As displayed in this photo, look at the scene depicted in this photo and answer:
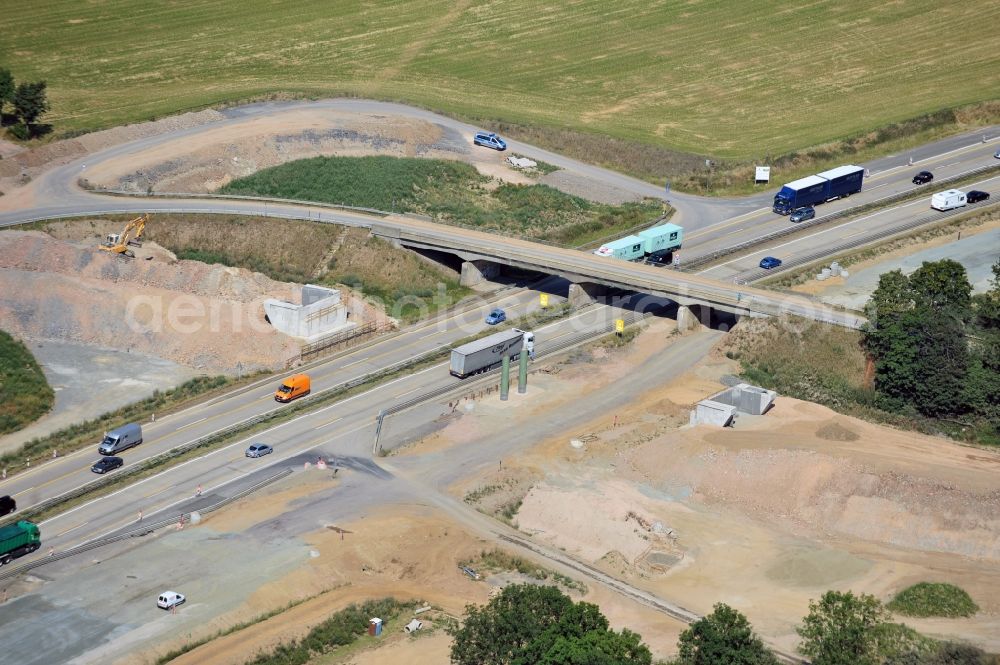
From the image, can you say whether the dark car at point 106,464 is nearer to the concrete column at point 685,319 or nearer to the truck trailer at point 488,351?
the truck trailer at point 488,351

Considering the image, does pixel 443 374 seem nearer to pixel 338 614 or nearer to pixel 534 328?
pixel 534 328

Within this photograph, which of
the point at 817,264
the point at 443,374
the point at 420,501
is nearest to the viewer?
the point at 420,501

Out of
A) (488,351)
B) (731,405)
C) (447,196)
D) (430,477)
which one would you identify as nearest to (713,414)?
(731,405)

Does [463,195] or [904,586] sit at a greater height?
[463,195]

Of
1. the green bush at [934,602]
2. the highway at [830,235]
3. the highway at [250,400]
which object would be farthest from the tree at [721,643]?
the highway at [830,235]

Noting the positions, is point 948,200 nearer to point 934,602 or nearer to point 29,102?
point 934,602

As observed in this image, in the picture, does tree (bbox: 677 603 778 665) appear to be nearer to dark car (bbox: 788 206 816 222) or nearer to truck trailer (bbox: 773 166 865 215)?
dark car (bbox: 788 206 816 222)

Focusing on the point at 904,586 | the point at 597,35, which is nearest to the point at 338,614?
the point at 904,586
